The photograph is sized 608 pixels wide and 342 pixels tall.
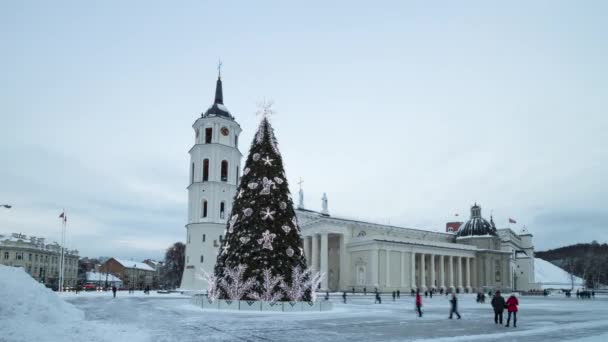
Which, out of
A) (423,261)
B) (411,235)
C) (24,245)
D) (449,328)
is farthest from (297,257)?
(24,245)

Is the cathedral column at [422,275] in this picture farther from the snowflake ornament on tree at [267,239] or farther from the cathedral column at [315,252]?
the snowflake ornament on tree at [267,239]

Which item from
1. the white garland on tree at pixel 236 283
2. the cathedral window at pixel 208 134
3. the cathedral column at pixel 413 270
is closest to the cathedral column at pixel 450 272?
the cathedral column at pixel 413 270

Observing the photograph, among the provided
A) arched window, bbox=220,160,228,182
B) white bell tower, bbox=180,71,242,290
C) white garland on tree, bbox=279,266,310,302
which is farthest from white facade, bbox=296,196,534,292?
white garland on tree, bbox=279,266,310,302

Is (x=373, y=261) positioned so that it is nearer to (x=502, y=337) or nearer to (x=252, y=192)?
(x=252, y=192)

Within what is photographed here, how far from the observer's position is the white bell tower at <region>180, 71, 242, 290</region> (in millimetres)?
62406

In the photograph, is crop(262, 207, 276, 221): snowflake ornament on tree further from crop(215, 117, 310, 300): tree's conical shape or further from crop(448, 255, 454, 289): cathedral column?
crop(448, 255, 454, 289): cathedral column

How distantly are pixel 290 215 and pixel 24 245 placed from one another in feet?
301

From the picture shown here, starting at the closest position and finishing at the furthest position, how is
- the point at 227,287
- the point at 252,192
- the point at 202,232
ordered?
the point at 227,287 → the point at 252,192 → the point at 202,232

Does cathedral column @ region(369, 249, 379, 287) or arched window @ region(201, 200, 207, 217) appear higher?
arched window @ region(201, 200, 207, 217)

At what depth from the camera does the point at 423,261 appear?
81.3m

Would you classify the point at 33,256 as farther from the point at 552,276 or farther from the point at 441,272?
the point at 552,276

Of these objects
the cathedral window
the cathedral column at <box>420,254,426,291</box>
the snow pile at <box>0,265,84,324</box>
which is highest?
the cathedral window

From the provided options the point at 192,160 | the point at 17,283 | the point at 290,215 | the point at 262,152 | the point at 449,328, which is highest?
the point at 192,160

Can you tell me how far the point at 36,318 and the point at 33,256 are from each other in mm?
102707
